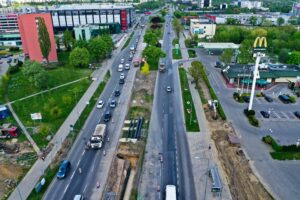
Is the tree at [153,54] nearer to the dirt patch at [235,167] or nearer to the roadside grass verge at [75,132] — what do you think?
the roadside grass verge at [75,132]

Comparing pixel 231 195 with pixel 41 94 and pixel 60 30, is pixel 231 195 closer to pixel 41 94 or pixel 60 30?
pixel 41 94

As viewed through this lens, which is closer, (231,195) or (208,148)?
(231,195)

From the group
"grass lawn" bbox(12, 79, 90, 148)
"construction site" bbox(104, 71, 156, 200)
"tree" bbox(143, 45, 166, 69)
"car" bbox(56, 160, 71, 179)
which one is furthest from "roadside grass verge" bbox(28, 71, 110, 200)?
"tree" bbox(143, 45, 166, 69)

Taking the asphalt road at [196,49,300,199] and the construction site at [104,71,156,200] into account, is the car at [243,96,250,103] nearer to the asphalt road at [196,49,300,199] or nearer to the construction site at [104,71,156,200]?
the asphalt road at [196,49,300,199]

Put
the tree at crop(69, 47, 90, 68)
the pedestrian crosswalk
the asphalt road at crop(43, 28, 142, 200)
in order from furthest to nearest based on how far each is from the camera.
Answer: the tree at crop(69, 47, 90, 68) → the pedestrian crosswalk → the asphalt road at crop(43, 28, 142, 200)

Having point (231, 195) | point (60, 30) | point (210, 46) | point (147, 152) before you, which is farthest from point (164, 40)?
point (231, 195)

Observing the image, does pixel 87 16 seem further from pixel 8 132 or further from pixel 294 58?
pixel 8 132
